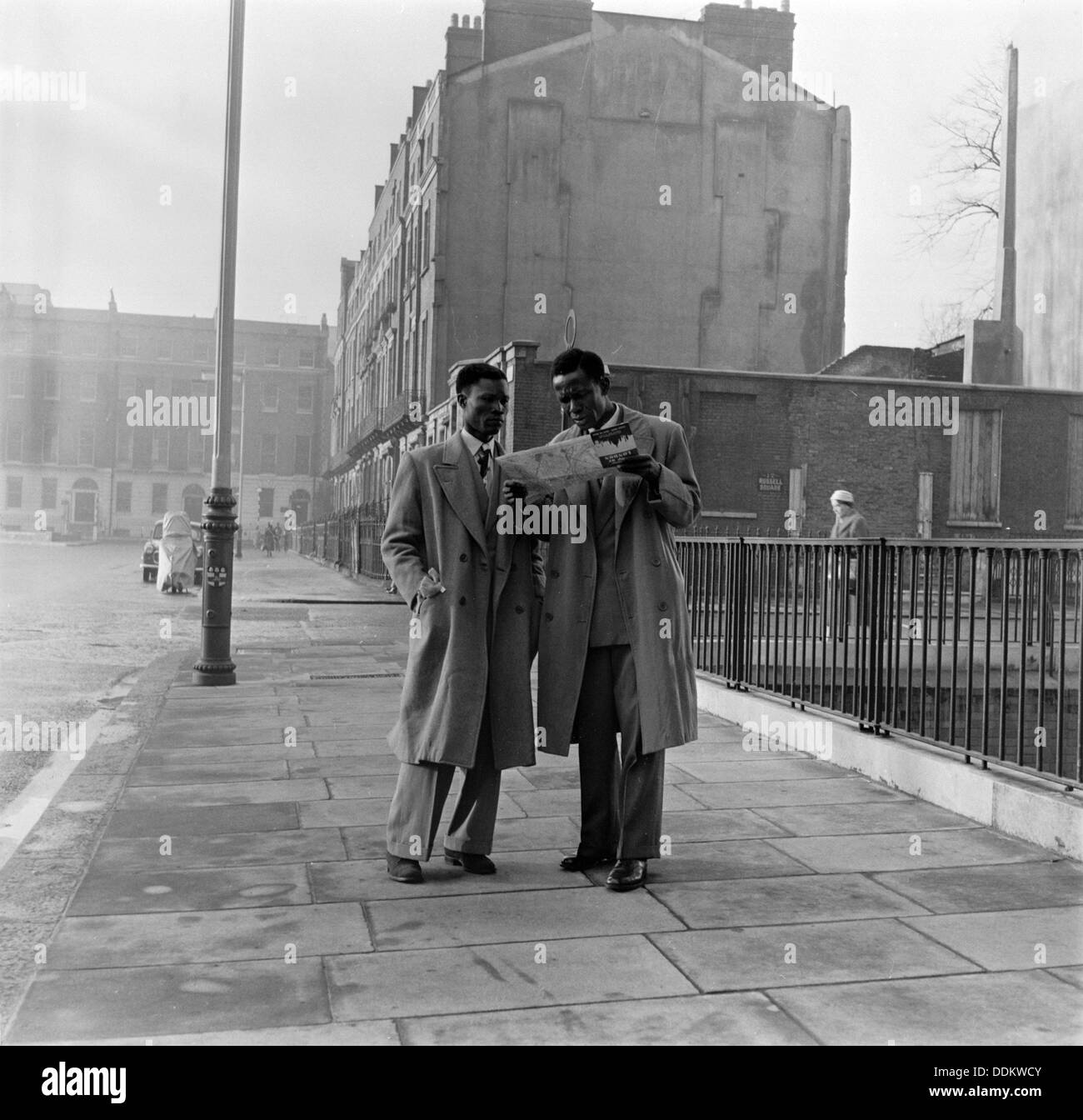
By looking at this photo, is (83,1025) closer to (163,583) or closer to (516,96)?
(163,583)

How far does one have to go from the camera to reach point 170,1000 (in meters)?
3.21

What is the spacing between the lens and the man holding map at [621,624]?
4.35 m

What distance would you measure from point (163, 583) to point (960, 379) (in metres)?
20.2

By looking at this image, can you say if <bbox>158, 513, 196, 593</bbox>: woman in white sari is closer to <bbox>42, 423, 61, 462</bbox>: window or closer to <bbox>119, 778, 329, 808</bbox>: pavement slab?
<bbox>119, 778, 329, 808</bbox>: pavement slab

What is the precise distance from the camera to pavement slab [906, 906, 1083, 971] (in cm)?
358

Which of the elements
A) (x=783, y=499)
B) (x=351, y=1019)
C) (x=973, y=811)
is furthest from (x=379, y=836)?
(x=783, y=499)

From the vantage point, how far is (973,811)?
551cm

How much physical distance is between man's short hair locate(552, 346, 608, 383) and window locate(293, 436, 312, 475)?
78515 millimetres

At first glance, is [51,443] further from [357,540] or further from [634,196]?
[634,196]

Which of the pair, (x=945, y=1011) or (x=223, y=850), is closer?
(x=945, y=1011)
